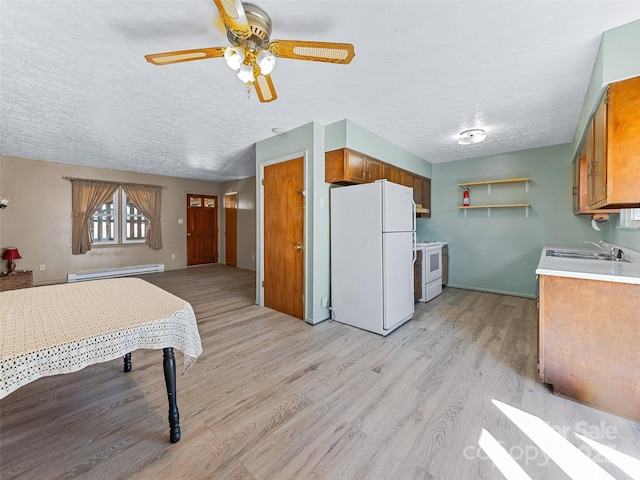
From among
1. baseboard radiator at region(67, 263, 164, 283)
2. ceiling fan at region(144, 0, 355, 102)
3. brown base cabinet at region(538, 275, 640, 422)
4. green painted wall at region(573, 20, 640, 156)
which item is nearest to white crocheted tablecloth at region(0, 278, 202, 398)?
ceiling fan at region(144, 0, 355, 102)

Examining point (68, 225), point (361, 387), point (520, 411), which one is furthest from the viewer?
point (68, 225)

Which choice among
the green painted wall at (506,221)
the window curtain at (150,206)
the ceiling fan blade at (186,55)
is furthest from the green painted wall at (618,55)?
the window curtain at (150,206)

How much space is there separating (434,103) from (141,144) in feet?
13.6

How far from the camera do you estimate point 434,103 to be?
8.50ft

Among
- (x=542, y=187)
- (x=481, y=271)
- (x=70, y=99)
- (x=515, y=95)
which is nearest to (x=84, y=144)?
(x=70, y=99)

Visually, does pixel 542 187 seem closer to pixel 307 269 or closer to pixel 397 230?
pixel 397 230

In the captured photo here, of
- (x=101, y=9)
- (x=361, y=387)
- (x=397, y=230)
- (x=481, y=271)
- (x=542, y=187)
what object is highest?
(x=101, y=9)

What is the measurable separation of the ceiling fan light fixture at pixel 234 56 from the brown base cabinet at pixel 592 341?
2492mm

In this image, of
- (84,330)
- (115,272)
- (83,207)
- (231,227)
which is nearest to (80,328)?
(84,330)

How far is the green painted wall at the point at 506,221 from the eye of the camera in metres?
3.97

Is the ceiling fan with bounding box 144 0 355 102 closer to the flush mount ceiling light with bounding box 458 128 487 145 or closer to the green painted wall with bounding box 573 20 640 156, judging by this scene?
the green painted wall with bounding box 573 20 640 156

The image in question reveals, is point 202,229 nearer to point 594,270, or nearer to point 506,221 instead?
point 506,221

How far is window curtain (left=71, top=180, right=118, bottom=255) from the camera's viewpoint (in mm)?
5336

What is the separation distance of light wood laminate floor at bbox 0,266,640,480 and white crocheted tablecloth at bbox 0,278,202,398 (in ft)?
1.93
